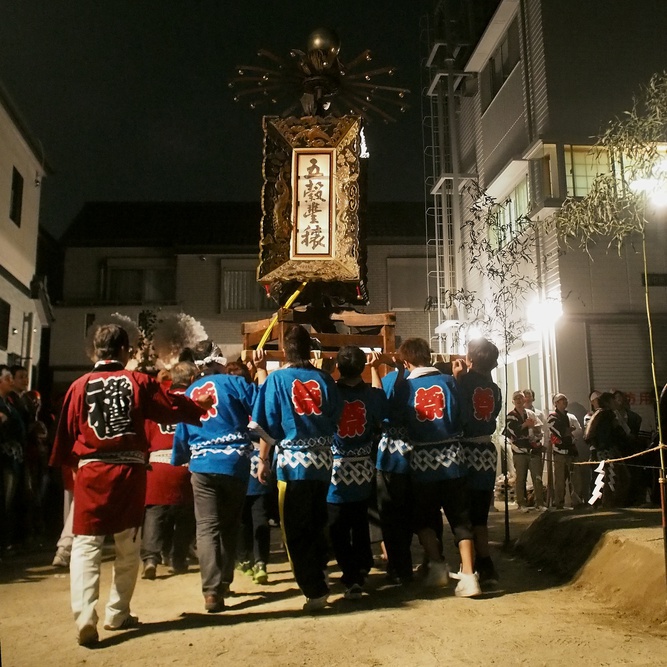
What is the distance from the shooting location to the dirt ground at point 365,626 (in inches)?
146

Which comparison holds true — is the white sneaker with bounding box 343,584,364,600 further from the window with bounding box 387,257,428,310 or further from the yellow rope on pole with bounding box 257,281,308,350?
the window with bounding box 387,257,428,310

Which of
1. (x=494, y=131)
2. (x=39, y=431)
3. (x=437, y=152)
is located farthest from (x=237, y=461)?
(x=437, y=152)

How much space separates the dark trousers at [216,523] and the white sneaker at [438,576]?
163cm

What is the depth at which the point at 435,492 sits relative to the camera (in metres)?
5.47

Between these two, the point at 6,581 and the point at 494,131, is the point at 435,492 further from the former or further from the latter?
the point at 494,131

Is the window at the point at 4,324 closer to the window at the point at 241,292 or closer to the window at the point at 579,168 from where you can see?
the window at the point at 241,292

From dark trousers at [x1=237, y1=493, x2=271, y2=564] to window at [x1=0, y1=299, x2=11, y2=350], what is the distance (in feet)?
38.0

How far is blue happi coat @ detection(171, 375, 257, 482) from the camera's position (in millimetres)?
5012

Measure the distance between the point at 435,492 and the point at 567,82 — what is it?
10611 millimetres

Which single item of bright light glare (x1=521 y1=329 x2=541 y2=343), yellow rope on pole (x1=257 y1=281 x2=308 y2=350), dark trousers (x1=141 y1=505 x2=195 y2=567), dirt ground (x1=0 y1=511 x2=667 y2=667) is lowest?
dirt ground (x1=0 y1=511 x2=667 y2=667)

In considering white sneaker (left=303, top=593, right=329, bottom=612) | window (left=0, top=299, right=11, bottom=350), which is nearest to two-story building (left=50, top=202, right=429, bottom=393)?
window (left=0, top=299, right=11, bottom=350)

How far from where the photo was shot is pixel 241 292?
892 inches

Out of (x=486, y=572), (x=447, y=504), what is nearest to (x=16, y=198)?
(x=447, y=504)

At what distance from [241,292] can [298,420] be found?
18120mm
